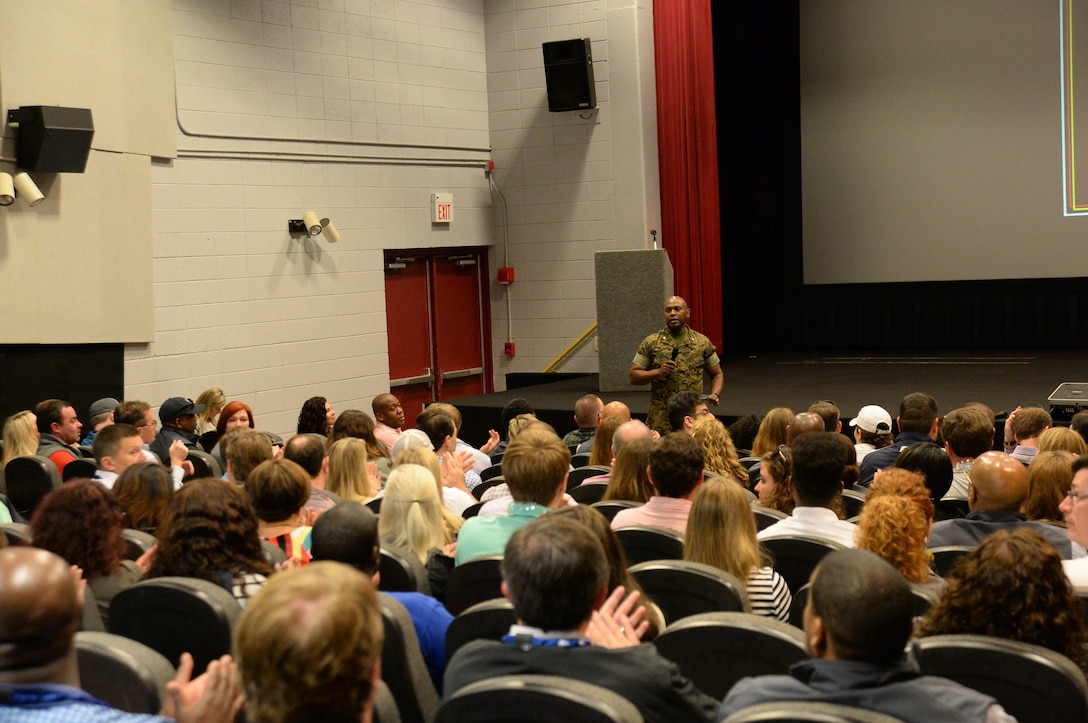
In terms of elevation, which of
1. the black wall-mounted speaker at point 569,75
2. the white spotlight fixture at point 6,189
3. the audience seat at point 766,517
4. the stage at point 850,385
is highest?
the black wall-mounted speaker at point 569,75

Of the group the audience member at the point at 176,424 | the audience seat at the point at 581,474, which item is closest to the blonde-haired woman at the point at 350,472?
the audience seat at the point at 581,474

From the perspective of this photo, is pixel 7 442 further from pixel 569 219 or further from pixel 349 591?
pixel 569 219

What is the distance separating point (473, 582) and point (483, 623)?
0.56 meters

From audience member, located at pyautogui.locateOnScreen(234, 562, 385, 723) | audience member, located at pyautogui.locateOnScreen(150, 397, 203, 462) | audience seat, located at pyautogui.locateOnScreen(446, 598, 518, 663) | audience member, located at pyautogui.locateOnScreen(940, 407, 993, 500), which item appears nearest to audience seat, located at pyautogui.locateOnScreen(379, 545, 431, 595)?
audience seat, located at pyautogui.locateOnScreen(446, 598, 518, 663)

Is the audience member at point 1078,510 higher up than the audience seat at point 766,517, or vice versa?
the audience member at point 1078,510

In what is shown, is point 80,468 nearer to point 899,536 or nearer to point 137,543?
point 137,543

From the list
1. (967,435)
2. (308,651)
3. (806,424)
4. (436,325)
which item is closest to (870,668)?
(308,651)

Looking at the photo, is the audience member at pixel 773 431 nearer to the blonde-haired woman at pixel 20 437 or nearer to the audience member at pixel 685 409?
the audience member at pixel 685 409

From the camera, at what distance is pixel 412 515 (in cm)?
354

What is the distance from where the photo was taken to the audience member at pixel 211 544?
2799 mm

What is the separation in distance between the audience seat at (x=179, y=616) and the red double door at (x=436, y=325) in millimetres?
8227

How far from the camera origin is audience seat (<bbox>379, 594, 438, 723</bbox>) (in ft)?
7.92

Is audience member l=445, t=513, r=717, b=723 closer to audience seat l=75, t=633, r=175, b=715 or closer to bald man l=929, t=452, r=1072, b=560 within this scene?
audience seat l=75, t=633, r=175, b=715

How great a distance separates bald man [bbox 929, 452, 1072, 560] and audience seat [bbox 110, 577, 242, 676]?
2099mm
